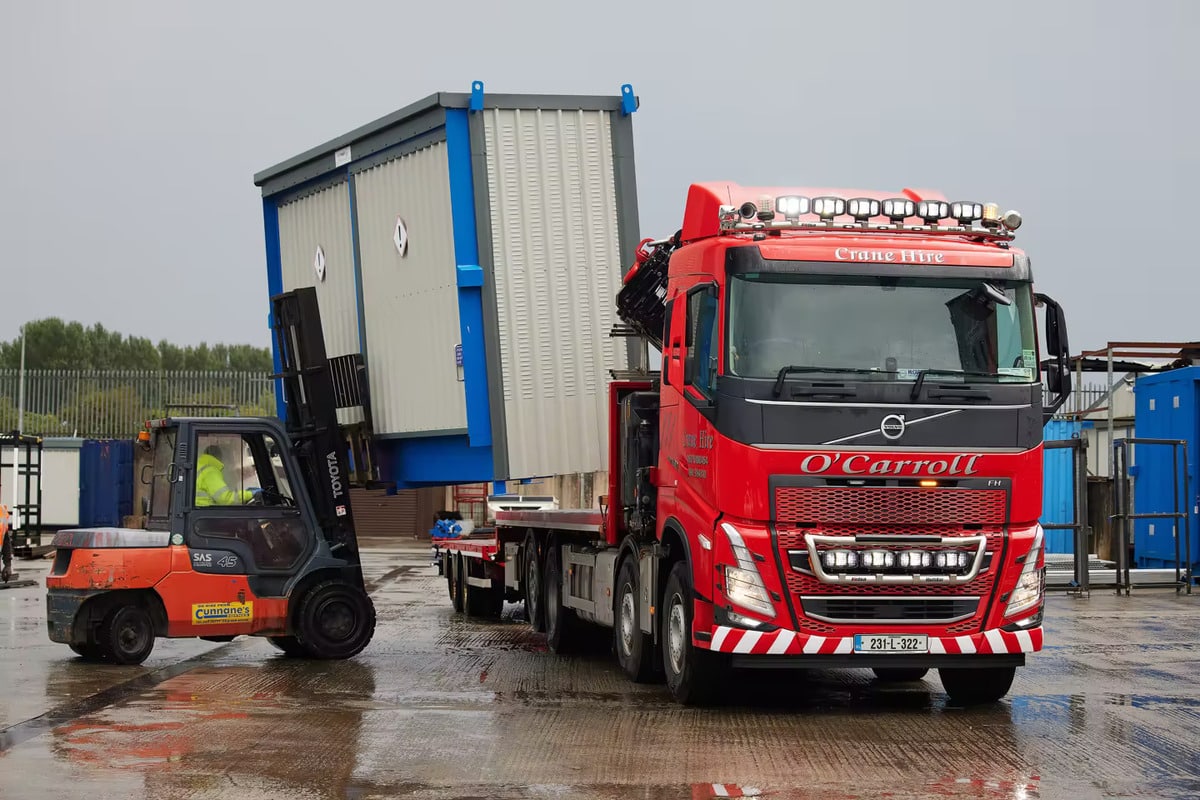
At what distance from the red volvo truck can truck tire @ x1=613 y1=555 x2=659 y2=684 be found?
969 millimetres

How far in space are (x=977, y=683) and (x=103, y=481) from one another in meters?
30.4

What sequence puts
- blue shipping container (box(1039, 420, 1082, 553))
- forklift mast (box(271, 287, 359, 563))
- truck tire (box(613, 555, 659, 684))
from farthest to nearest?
blue shipping container (box(1039, 420, 1082, 553)), forklift mast (box(271, 287, 359, 563)), truck tire (box(613, 555, 659, 684))

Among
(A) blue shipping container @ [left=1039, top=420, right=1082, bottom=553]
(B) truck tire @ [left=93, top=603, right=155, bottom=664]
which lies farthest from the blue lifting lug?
(A) blue shipping container @ [left=1039, top=420, right=1082, bottom=553]

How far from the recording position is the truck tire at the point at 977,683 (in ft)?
35.3

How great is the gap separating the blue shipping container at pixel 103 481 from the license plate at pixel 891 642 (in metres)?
30.3

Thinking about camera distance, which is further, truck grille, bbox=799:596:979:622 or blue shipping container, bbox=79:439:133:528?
blue shipping container, bbox=79:439:133:528

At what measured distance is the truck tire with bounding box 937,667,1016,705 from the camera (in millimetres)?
10773

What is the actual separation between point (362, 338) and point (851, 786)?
27.0 ft

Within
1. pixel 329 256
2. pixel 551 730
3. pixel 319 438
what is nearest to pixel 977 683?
pixel 551 730

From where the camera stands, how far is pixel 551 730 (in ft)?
31.1

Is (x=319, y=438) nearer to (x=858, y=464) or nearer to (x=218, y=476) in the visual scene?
(x=218, y=476)

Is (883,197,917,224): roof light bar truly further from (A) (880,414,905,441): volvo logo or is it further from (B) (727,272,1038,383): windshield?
(A) (880,414,905,441): volvo logo

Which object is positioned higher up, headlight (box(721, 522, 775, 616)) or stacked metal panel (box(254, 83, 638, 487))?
stacked metal panel (box(254, 83, 638, 487))

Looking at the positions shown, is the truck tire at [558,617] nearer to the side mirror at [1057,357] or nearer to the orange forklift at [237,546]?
the orange forklift at [237,546]
